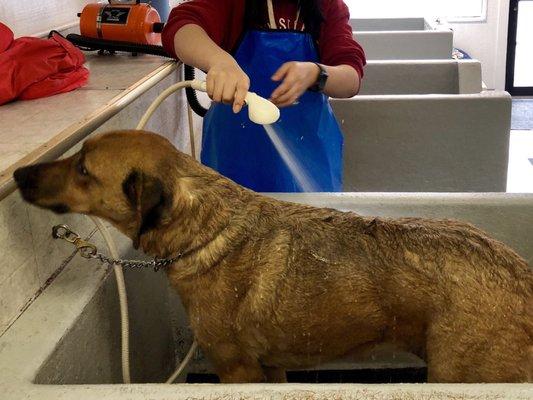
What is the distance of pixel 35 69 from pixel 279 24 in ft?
2.14

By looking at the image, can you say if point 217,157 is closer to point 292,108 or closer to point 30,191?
point 292,108

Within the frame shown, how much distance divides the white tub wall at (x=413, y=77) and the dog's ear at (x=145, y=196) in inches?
86.0

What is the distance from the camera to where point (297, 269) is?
1.26 meters

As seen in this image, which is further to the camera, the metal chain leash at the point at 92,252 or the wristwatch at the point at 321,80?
the wristwatch at the point at 321,80

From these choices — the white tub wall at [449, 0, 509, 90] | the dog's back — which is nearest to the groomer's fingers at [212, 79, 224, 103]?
the dog's back

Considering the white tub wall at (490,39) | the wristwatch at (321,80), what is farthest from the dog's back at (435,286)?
the white tub wall at (490,39)

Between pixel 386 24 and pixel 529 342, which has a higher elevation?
pixel 386 24

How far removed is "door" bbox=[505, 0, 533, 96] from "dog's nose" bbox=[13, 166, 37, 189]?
5980 millimetres

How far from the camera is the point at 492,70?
640cm

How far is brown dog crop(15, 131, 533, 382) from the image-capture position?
1.17m

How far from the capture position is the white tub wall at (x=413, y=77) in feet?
10.3

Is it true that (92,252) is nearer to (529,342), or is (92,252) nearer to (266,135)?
(266,135)

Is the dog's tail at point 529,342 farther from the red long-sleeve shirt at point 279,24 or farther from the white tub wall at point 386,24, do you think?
the white tub wall at point 386,24

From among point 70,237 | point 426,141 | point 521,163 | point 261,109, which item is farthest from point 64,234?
point 521,163
